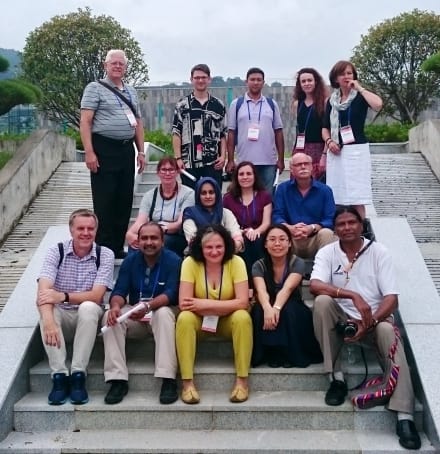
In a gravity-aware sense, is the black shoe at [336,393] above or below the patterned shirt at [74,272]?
below

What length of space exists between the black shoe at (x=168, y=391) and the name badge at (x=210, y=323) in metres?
0.42

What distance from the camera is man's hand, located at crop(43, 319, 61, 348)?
186 inches

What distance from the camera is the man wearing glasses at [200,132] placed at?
21.8ft

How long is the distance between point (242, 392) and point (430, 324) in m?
1.44

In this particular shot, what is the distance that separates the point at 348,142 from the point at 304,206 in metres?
0.76

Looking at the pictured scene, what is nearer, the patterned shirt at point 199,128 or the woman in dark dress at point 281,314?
the woman in dark dress at point 281,314

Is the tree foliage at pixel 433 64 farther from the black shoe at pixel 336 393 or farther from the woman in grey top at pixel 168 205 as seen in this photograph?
the black shoe at pixel 336 393

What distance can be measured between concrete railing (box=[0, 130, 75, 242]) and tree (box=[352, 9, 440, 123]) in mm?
9814

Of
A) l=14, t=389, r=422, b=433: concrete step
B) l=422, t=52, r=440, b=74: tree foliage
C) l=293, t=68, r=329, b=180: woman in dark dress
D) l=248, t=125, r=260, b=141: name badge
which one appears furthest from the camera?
l=422, t=52, r=440, b=74: tree foliage

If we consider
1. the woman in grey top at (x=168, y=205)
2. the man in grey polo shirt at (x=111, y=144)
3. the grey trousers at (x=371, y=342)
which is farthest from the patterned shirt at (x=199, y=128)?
the grey trousers at (x=371, y=342)

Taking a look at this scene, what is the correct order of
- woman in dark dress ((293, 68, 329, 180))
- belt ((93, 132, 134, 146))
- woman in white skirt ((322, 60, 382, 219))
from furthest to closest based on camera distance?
woman in dark dress ((293, 68, 329, 180)) < belt ((93, 132, 134, 146)) < woman in white skirt ((322, 60, 382, 219))

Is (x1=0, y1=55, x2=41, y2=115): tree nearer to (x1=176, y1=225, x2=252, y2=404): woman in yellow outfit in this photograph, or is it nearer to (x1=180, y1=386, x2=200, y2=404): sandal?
(x1=176, y1=225, x2=252, y2=404): woman in yellow outfit

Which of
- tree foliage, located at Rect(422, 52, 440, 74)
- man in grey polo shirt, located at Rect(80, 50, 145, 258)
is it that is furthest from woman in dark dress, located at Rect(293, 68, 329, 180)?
tree foliage, located at Rect(422, 52, 440, 74)

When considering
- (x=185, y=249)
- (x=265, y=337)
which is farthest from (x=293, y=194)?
(x=265, y=337)
